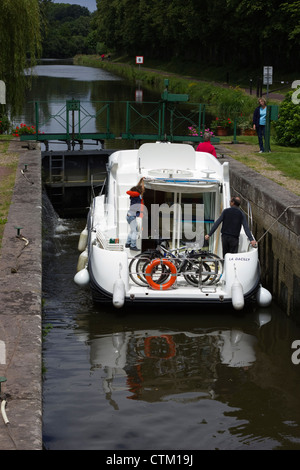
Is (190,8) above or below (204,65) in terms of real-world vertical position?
above

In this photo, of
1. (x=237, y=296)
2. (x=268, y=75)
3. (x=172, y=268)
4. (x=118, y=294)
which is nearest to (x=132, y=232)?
(x=172, y=268)

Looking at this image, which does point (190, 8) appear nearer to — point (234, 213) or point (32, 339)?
point (234, 213)

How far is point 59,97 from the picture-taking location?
5144 centimetres

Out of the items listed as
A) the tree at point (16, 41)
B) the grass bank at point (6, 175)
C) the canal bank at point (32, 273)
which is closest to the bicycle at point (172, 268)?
the canal bank at point (32, 273)

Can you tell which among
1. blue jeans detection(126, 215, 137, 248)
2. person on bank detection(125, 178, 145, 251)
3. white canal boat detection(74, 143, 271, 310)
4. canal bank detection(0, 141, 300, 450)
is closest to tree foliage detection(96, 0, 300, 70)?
canal bank detection(0, 141, 300, 450)

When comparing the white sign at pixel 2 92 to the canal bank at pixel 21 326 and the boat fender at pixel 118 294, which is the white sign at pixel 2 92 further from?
the boat fender at pixel 118 294

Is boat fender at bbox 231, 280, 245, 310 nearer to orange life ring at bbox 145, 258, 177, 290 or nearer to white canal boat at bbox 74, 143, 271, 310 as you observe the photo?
white canal boat at bbox 74, 143, 271, 310

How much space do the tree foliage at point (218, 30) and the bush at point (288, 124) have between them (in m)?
28.1

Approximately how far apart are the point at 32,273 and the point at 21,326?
6.68ft

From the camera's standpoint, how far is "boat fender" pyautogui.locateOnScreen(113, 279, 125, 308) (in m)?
11.8

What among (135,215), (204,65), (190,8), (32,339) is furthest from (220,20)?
(32,339)

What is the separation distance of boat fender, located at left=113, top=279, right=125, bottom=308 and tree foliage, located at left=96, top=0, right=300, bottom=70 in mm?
40695

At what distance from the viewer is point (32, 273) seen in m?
11.1

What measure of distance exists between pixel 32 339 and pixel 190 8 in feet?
217
